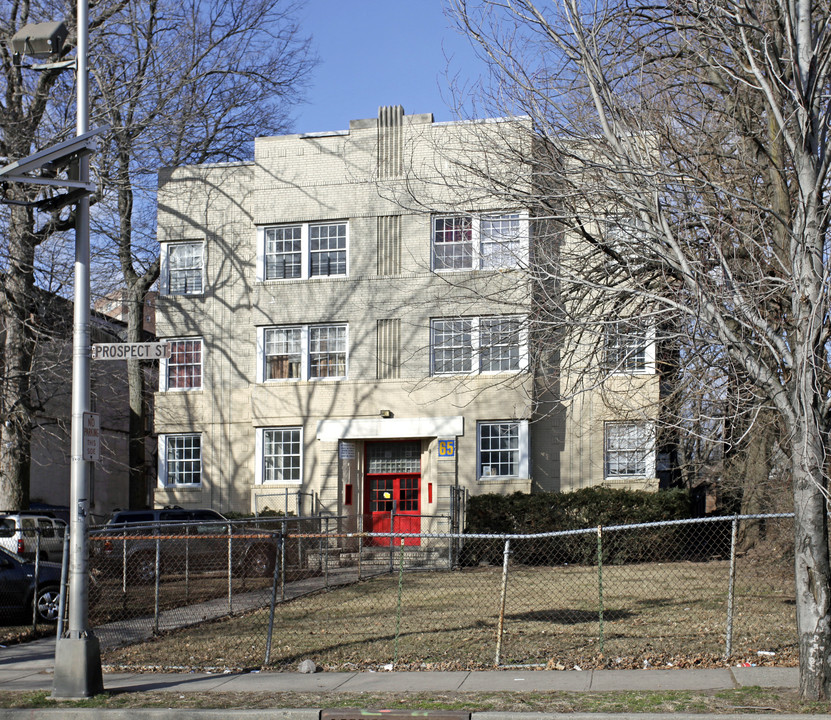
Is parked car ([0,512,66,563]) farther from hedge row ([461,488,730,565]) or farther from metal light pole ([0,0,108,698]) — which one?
hedge row ([461,488,730,565])

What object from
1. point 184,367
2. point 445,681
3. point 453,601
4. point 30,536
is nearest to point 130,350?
point 445,681

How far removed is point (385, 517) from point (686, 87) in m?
16.6

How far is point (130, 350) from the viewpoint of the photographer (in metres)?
10.9

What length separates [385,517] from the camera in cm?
2712

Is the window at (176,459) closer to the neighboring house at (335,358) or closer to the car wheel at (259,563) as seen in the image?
the neighboring house at (335,358)

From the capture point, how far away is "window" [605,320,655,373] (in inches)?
393

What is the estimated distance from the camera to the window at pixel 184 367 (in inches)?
1148

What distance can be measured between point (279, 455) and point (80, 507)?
700 inches

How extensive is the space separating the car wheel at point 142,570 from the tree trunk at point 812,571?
12405 millimetres

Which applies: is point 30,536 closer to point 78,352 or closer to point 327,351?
point 327,351

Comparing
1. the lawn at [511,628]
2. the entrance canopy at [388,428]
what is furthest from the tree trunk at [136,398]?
the lawn at [511,628]

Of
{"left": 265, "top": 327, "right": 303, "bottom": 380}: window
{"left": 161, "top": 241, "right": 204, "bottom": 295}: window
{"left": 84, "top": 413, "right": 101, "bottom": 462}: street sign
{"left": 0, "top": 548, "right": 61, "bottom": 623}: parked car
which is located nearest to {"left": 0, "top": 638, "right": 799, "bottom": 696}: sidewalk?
{"left": 84, "top": 413, "right": 101, "bottom": 462}: street sign

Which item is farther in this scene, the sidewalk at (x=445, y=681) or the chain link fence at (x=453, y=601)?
the chain link fence at (x=453, y=601)

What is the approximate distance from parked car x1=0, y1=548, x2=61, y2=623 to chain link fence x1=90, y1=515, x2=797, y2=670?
81 cm
